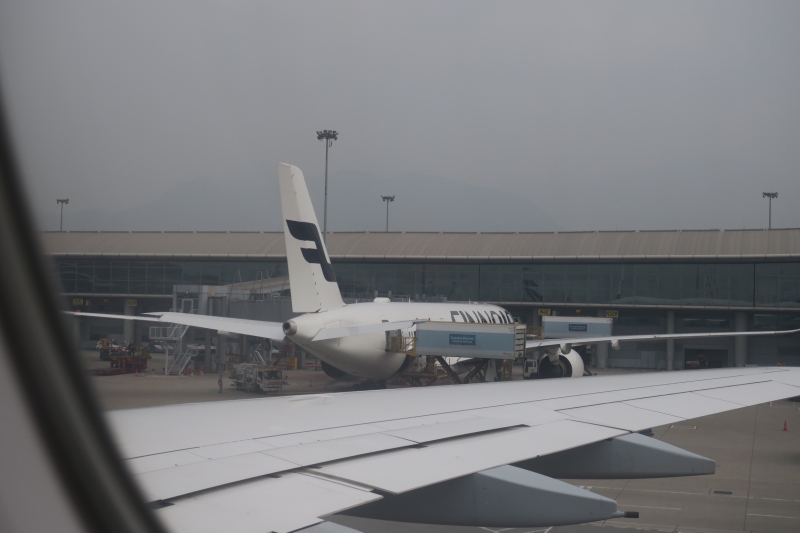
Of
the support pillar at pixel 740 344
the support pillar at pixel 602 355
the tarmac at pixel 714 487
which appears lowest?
the tarmac at pixel 714 487

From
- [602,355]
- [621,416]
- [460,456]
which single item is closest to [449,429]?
[460,456]

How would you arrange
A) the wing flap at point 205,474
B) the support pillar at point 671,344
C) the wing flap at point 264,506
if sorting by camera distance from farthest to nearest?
the support pillar at point 671,344 → the wing flap at point 205,474 → the wing flap at point 264,506

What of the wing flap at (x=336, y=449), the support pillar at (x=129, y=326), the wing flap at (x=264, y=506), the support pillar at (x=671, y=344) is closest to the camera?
the wing flap at (x=264, y=506)

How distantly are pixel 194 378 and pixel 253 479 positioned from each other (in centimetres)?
3180

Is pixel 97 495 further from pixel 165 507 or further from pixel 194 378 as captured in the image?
pixel 194 378

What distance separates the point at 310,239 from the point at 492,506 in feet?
66.2

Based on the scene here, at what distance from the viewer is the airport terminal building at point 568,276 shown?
4416 cm

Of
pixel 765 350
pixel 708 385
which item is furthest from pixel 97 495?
pixel 765 350

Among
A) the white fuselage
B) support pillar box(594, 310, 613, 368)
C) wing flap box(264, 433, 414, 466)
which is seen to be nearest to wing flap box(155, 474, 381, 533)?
wing flap box(264, 433, 414, 466)

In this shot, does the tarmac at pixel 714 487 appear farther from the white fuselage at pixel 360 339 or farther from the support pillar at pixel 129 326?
the support pillar at pixel 129 326

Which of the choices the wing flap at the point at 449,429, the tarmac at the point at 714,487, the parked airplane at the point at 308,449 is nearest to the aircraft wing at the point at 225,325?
the tarmac at the point at 714,487

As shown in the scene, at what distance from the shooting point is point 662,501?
1345cm

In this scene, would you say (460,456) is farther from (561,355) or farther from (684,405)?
(561,355)

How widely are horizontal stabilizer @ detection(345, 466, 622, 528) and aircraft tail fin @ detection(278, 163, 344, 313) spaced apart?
19.5 m
